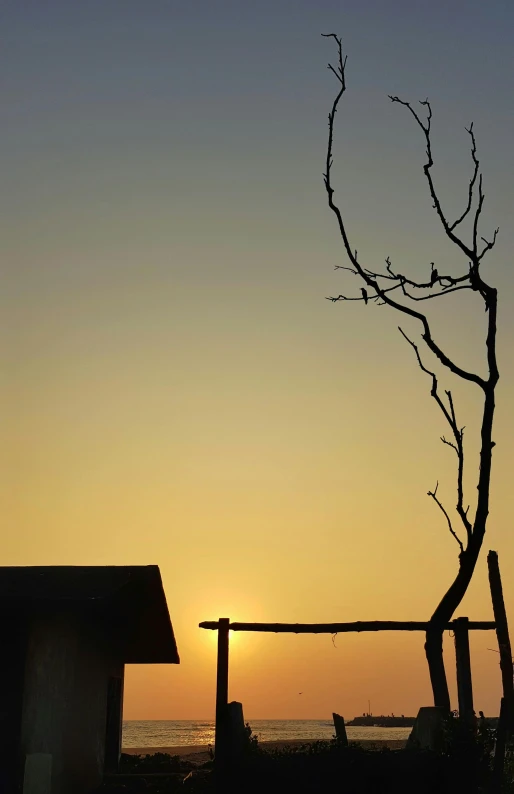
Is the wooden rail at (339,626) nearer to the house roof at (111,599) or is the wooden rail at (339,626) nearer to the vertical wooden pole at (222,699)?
the vertical wooden pole at (222,699)

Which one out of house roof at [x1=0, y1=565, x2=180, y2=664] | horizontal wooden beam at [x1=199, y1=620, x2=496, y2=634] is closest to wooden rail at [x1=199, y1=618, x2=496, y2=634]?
horizontal wooden beam at [x1=199, y1=620, x2=496, y2=634]

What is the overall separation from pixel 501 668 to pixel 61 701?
7.66 m

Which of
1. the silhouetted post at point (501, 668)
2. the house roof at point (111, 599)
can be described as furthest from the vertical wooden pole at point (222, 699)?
the silhouetted post at point (501, 668)

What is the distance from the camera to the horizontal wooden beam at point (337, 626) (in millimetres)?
12602

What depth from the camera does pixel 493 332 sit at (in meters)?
12.2

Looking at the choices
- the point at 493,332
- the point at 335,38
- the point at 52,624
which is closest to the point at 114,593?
the point at 52,624

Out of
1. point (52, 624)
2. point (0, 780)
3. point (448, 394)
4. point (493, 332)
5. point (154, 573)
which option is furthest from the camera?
point (154, 573)

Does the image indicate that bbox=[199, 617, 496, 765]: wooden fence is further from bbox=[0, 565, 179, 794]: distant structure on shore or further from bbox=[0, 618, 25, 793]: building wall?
bbox=[0, 618, 25, 793]: building wall

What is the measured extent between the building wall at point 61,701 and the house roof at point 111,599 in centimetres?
48

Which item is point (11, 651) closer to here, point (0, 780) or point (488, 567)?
point (0, 780)

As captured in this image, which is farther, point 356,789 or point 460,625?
point 460,625

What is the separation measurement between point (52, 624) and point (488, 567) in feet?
25.4

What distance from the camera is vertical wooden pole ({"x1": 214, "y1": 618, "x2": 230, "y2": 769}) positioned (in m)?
12.0

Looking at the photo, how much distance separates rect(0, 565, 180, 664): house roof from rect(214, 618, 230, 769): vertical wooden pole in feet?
7.37
